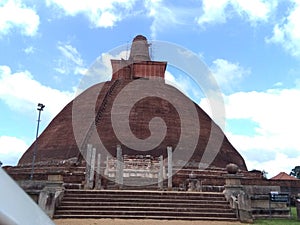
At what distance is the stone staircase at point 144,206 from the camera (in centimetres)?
995

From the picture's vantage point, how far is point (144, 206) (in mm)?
10453

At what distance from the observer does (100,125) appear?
23.8 metres

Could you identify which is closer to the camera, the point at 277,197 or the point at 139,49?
the point at 277,197

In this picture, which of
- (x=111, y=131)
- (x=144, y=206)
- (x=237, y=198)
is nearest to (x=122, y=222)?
(x=144, y=206)

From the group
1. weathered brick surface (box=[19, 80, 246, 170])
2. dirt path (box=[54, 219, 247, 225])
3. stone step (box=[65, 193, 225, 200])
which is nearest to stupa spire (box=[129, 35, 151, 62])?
weathered brick surface (box=[19, 80, 246, 170])

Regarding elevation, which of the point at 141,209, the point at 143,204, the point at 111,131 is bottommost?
the point at 141,209

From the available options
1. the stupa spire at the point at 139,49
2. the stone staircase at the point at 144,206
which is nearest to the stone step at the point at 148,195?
the stone staircase at the point at 144,206

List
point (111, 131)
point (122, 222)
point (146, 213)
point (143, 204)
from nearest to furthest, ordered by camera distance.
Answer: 1. point (122, 222)
2. point (146, 213)
3. point (143, 204)
4. point (111, 131)

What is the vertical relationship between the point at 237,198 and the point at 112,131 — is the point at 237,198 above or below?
below

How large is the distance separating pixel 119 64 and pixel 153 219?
24.0 metres

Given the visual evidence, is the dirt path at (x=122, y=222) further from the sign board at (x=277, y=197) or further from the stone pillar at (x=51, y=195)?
the sign board at (x=277, y=197)

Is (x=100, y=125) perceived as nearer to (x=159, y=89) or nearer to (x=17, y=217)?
(x=159, y=89)

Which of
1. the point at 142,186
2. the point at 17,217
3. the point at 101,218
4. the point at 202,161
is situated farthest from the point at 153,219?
the point at 202,161

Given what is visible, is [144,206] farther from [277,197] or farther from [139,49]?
[139,49]
